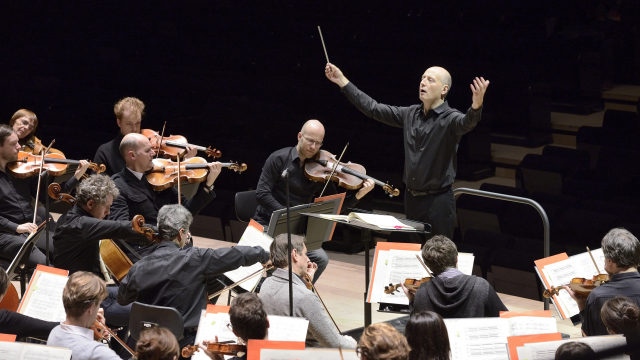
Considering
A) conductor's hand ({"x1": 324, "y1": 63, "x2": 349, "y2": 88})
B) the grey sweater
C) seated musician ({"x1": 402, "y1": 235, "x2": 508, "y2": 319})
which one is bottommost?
the grey sweater

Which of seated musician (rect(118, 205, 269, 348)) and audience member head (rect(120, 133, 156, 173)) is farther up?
audience member head (rect(120, 133, 156, 173))

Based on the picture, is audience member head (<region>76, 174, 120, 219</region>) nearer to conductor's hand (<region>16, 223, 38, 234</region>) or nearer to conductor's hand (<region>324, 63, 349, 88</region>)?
conductor's hand (<region>16, 223, 38, 234</region>)

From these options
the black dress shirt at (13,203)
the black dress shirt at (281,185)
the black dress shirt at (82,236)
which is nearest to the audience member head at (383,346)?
the black dress shirt at (82,236)

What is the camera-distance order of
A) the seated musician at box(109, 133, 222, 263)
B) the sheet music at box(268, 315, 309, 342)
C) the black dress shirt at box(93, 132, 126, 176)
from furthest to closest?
1. the black dress shirt at box(93, 132, 126, 176)
2. the seated musician at box(109, 133, 222, 263)
3. the sheet music at box(268, 315, 309, 342)

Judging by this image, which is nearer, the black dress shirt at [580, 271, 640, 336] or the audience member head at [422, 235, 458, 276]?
the black dress shirt at [580, 271, 640, 336]

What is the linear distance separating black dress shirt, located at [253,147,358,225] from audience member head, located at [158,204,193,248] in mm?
1216

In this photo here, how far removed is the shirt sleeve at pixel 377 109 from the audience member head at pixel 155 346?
2.51m

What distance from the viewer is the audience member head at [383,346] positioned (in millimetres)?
2138

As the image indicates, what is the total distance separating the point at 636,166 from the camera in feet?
18.5

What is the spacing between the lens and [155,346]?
2178mm

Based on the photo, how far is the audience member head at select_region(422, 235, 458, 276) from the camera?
118 inches

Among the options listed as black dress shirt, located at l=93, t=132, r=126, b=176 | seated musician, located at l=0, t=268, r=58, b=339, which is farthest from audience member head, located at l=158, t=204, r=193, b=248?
black dress shirt, located at l=93, t=132, r=126, b=176

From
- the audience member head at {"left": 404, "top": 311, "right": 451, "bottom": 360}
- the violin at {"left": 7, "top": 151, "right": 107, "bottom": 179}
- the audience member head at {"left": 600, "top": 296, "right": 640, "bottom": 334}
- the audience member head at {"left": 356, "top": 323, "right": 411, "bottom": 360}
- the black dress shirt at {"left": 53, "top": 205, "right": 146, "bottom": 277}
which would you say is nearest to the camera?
the audience member head at {"left": 356, "top": 323, "right": 411, "bottom": 360}

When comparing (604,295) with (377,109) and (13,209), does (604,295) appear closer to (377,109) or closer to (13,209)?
(377,109)
